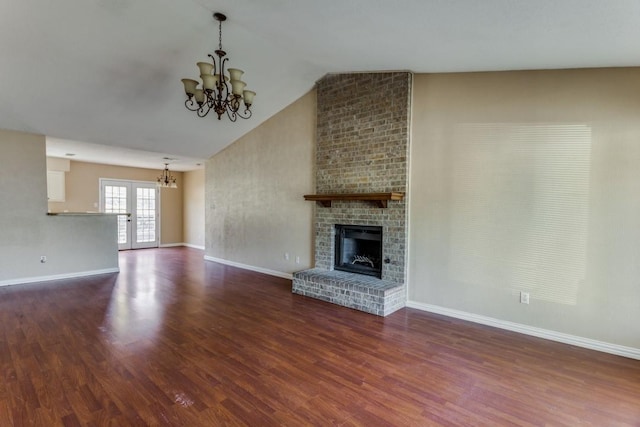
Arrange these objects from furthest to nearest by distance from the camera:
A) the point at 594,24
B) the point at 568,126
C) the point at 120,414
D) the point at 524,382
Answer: the point at 568,126 → the point at 524,382 → the point at 594,24 → the point at 120,414

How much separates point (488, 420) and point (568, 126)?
9.35 ft

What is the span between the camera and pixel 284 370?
2.55 m

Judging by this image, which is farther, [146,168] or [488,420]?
[146,168]

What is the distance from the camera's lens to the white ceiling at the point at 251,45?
2400mm

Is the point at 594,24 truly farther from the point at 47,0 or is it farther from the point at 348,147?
the point at 47,0

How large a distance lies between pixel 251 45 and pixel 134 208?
7.39 metres

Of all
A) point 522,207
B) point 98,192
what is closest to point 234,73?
point 522,207

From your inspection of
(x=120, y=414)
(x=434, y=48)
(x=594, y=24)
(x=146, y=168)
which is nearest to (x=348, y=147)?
(x=434, y=48)

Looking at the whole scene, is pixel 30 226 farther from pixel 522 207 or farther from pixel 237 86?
pixel 522 207

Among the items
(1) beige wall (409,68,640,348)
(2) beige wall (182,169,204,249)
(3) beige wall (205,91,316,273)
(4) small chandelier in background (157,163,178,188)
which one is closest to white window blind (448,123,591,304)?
(1) beige wall (409,68,640,348)

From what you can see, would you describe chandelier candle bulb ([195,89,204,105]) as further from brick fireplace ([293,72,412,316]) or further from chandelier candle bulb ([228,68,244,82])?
brick fireplace ([293,72,412,316])

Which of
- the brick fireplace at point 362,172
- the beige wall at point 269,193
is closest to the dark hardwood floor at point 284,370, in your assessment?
the brick fireplace at point 362,172

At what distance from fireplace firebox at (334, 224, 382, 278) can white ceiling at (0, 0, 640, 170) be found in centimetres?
226

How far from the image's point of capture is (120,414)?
6.52ft
